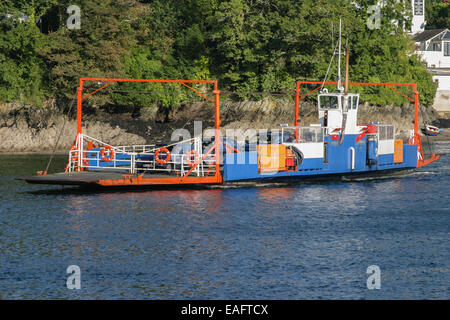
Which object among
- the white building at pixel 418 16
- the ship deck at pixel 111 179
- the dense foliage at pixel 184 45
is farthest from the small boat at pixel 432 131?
the ship deck at pixel 111 179

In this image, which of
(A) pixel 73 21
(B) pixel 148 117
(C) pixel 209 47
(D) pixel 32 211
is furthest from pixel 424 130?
(D) pixel 32 211

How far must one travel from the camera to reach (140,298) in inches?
890

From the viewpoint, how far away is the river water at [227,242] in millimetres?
23703

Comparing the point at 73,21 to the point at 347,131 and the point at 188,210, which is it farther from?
the point at 188,210

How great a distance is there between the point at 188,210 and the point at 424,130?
67.1 metres

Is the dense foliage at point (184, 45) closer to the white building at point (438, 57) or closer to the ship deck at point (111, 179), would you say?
the white building at point (438, 57)

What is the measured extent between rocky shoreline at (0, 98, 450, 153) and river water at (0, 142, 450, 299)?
32.3m

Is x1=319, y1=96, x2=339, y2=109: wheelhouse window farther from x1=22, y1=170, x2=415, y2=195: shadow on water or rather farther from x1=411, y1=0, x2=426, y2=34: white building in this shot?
x1=411, y1=0, x2=426, y2=34: white building

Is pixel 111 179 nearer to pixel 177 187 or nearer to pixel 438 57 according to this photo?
pixel 177 187

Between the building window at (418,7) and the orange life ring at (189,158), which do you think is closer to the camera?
the orange life ring at (189,158)

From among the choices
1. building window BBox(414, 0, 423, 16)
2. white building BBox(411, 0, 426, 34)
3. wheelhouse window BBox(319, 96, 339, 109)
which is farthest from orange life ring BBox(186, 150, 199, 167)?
building window BBox(414, 0, 423, 16)

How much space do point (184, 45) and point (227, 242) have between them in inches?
2431

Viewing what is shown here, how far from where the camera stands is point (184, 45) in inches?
3494

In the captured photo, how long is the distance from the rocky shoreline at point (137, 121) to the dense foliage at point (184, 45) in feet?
6.02
